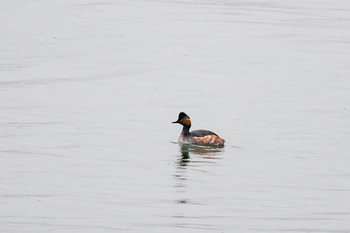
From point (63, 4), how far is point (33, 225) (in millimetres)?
44970

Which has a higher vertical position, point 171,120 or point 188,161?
point 171,120

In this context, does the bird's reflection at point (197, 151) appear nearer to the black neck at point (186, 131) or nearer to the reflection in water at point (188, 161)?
the reflection in water at point (188, 161)

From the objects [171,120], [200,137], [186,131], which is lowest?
[200,137]

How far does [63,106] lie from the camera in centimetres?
2992

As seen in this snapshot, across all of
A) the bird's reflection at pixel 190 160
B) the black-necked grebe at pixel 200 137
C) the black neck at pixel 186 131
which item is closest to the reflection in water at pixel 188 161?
the bird's reflection at pixel 190 160

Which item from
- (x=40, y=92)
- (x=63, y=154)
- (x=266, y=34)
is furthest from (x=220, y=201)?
(x=266, y=34)

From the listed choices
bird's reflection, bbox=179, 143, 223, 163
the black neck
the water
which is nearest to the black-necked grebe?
the black neck

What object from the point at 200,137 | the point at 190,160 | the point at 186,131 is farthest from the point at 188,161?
the point at 186,131

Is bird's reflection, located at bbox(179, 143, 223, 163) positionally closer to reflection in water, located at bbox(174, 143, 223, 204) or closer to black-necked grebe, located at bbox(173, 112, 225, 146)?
reflection in water, located at bbox(174, 143, 223, 204)

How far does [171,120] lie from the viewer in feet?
93.3

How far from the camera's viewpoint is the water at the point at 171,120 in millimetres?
18094

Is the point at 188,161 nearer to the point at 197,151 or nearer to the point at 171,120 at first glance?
the point at 197,151

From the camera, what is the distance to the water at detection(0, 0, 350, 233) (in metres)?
18.1

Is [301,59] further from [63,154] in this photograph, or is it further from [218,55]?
[63,154]
